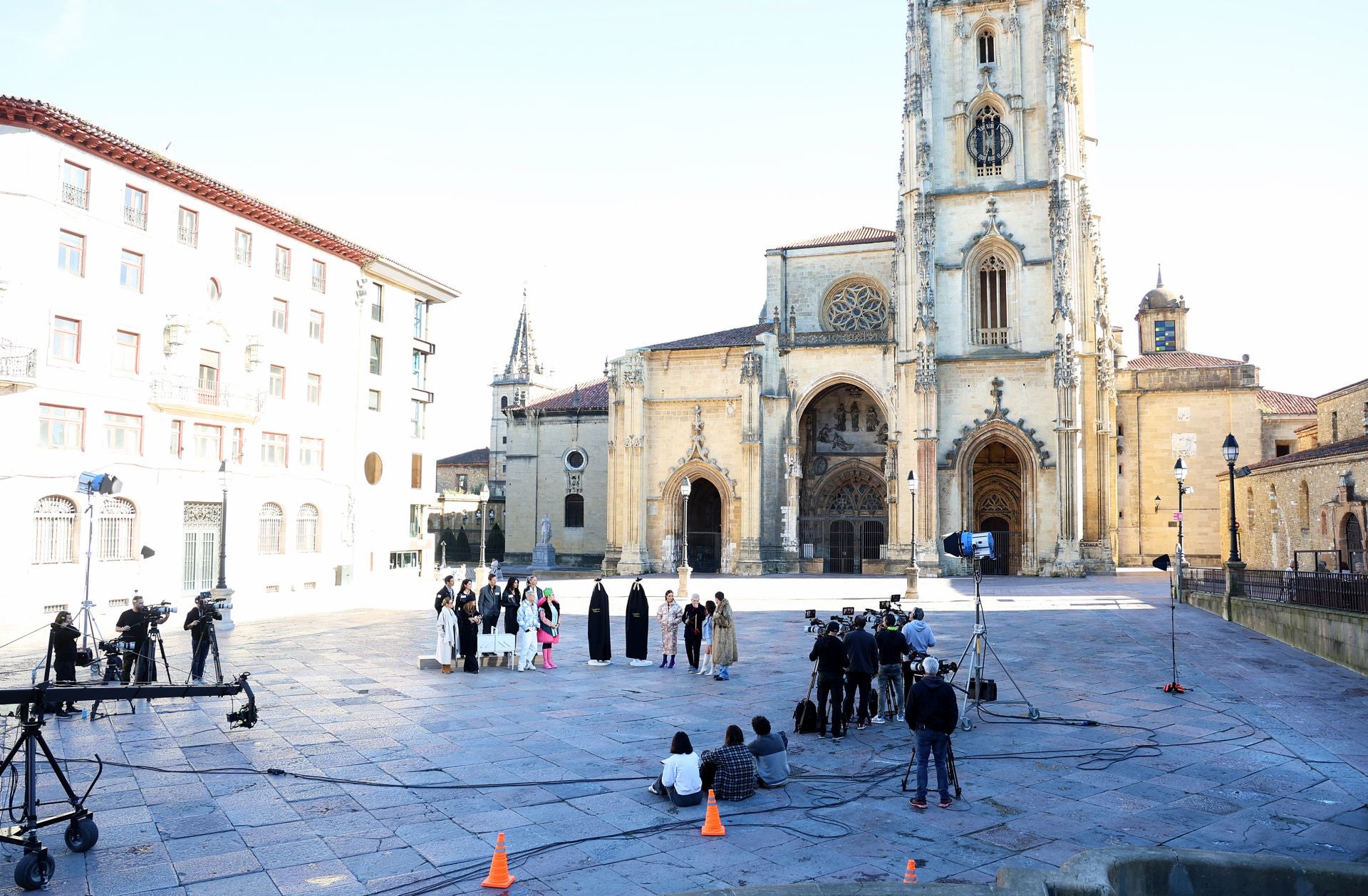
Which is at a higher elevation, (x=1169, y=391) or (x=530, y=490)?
(x=1169, y=391)

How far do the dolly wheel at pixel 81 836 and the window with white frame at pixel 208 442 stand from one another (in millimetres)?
24436

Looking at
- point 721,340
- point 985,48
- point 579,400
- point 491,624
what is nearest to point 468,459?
point 579,400

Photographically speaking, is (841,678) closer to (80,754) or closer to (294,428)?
(80,754)

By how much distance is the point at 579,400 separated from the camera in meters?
54.0

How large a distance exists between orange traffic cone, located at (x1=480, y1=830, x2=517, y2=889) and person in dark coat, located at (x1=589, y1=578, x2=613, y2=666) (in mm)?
9296

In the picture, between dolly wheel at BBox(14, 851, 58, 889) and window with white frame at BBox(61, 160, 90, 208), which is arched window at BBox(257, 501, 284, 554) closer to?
window with white frame at BBox(61, 160, 90, 208)

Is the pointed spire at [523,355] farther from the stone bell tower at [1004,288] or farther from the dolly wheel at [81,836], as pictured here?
Result: the dolly wheel at [81,836]

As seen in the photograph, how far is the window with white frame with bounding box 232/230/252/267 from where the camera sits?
101 ft

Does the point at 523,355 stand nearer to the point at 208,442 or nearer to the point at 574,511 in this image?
the point at 574,511

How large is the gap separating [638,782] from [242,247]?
1120 inches

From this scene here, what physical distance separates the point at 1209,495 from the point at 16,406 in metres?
48.7

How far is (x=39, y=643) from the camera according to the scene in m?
18.6

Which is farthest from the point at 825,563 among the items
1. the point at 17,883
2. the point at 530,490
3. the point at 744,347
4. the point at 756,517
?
the point at 17,883

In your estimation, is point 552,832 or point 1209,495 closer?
point 552,832
